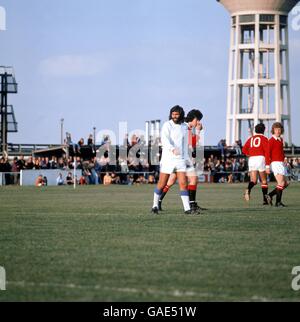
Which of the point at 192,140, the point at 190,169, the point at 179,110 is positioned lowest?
the point at 190,169

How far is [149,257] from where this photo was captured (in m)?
11.3

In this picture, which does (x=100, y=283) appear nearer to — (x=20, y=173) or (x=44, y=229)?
(x=44, y=229)

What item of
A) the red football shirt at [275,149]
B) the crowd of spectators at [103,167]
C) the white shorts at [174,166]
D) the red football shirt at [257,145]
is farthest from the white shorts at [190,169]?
the crowd of spectators at [103,167]

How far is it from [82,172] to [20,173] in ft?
12.4

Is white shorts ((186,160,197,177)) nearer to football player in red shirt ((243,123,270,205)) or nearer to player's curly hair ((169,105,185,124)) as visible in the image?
player's curly hair ((169,105,185,124))

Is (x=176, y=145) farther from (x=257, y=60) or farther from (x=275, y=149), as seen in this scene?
(x=257, y=60)

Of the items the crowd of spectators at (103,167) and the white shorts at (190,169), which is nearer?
the white shorts at (190,169)

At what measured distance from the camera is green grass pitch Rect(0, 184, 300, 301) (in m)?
8.91

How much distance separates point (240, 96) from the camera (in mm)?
107062

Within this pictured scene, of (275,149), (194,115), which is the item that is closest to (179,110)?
(194,115)

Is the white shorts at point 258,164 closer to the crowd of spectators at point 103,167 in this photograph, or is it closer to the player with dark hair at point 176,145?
the player with dark hair at point 176,145

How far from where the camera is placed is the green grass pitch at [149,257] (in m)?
8.91
